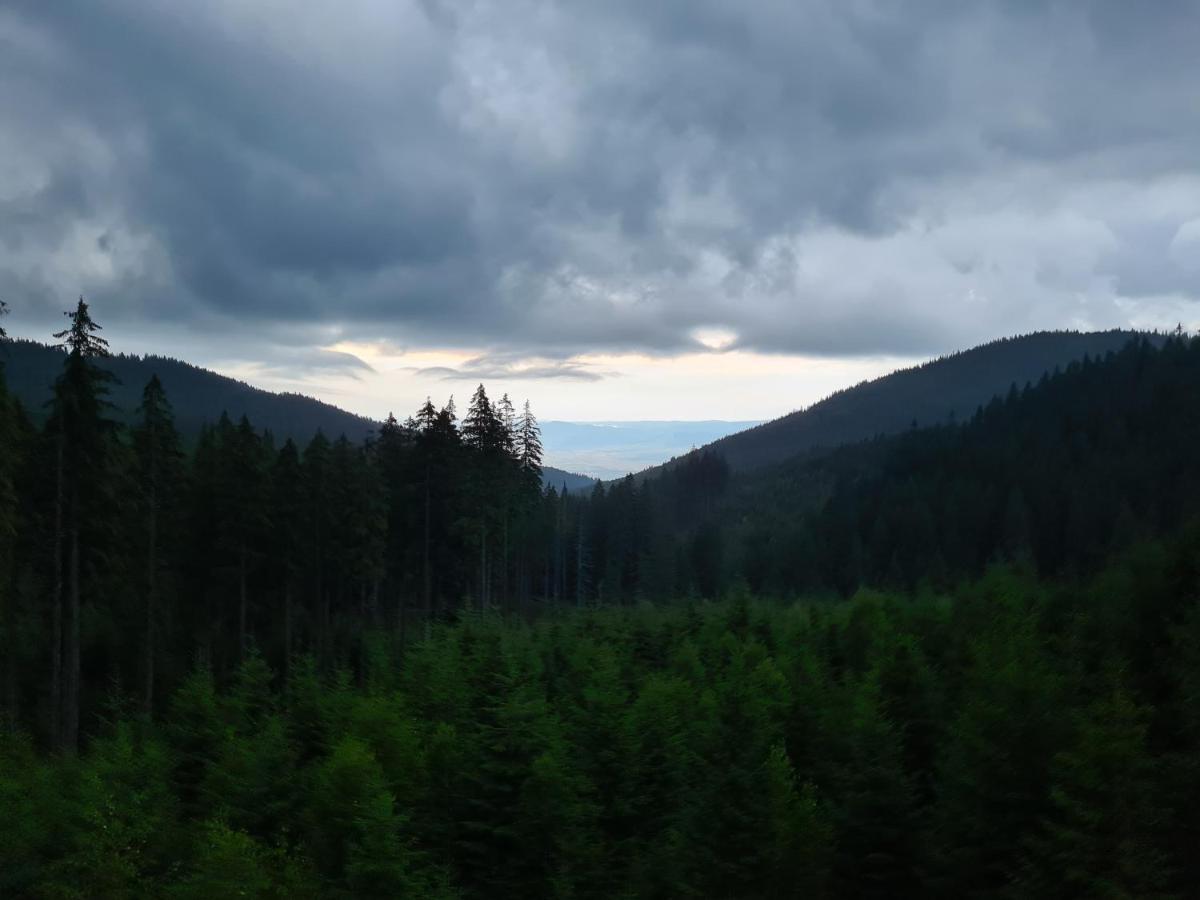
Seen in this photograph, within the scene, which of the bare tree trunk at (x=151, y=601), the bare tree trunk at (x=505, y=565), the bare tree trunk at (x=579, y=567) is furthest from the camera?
the bare tree trunk at (x=579, y=567)

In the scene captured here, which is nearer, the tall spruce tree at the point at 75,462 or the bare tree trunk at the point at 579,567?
the tall spruce tree at the point at 75,462

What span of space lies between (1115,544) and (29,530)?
225ft

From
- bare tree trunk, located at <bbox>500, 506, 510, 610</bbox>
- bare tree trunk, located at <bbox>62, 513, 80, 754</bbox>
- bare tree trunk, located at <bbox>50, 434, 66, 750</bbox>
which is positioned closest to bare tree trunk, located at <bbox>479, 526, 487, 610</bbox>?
bare tree trunk, located at <bbox>500, 506, 510, 610</bbox>

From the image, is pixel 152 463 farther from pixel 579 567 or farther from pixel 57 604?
pixel 579 567

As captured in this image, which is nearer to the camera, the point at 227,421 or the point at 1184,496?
the point at 227,421

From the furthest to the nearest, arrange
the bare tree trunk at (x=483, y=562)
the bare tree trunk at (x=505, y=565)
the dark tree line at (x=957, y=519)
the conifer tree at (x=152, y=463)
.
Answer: the dark tree line at (x=957, y=519), the bare tree trunk at (x=505, y=565), the bare tree trunk at (x=483, y=562), the conifer tree at (x=152, y=463)

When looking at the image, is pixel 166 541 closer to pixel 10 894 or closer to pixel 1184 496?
pixel 10 894

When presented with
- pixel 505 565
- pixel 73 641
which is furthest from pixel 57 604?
pixel 505 565

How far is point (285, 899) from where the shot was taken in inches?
603

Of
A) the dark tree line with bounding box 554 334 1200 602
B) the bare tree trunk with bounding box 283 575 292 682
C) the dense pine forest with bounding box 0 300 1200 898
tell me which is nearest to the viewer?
the dense pine forest with bounding box 0 300 1200 898

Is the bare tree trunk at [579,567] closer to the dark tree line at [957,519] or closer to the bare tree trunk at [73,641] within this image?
the dark tree line at [957,519]

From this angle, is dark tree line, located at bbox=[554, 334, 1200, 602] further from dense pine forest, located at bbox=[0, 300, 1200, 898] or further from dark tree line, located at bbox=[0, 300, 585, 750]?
dense pine forest, located at bbox=[0, 300, 1200, 898]

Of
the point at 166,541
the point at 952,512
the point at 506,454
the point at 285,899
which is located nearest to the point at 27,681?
the point at 166,541

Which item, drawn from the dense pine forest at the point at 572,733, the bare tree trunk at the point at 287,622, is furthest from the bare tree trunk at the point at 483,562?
the bare tree trunk at the point at 287,622
